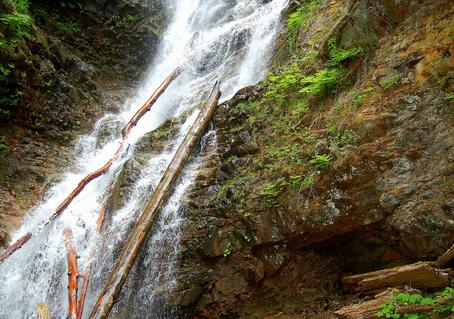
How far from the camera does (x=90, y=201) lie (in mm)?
8805

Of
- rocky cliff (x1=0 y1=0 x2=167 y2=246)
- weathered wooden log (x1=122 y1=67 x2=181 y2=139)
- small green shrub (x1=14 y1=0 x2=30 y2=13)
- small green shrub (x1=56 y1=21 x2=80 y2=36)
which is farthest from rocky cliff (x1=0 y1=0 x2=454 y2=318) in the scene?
small green shrub (x1=56 y1=21 x2=80 y2=36)

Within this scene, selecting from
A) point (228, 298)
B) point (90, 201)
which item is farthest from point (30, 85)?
point (228, 298)

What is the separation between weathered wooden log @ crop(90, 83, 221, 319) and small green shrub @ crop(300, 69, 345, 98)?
279 centimetres

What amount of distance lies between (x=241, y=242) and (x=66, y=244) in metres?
3.71

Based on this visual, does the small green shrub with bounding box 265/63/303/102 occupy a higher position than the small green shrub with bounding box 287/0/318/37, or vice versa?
the small green shrub with bounding box 287/0/318/37

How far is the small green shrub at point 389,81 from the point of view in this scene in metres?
5.14

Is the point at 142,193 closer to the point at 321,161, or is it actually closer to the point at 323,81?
the point at 321,161

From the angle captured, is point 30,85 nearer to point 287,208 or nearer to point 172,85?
point 172,85

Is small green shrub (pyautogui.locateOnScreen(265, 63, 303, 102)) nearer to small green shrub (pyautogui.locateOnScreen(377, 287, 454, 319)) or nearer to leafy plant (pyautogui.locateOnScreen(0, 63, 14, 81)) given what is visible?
small green shrub (pyautogui.locateOnScreen(377, 287, 454, 319))

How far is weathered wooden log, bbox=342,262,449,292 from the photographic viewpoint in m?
3.88

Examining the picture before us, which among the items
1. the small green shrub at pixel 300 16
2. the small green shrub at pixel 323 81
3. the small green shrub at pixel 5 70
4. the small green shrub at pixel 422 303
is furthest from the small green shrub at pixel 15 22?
the small green shrub at pixel 422 303

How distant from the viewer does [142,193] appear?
7.83 meters

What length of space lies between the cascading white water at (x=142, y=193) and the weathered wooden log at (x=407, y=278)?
313cm

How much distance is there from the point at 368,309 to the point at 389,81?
3091mm
